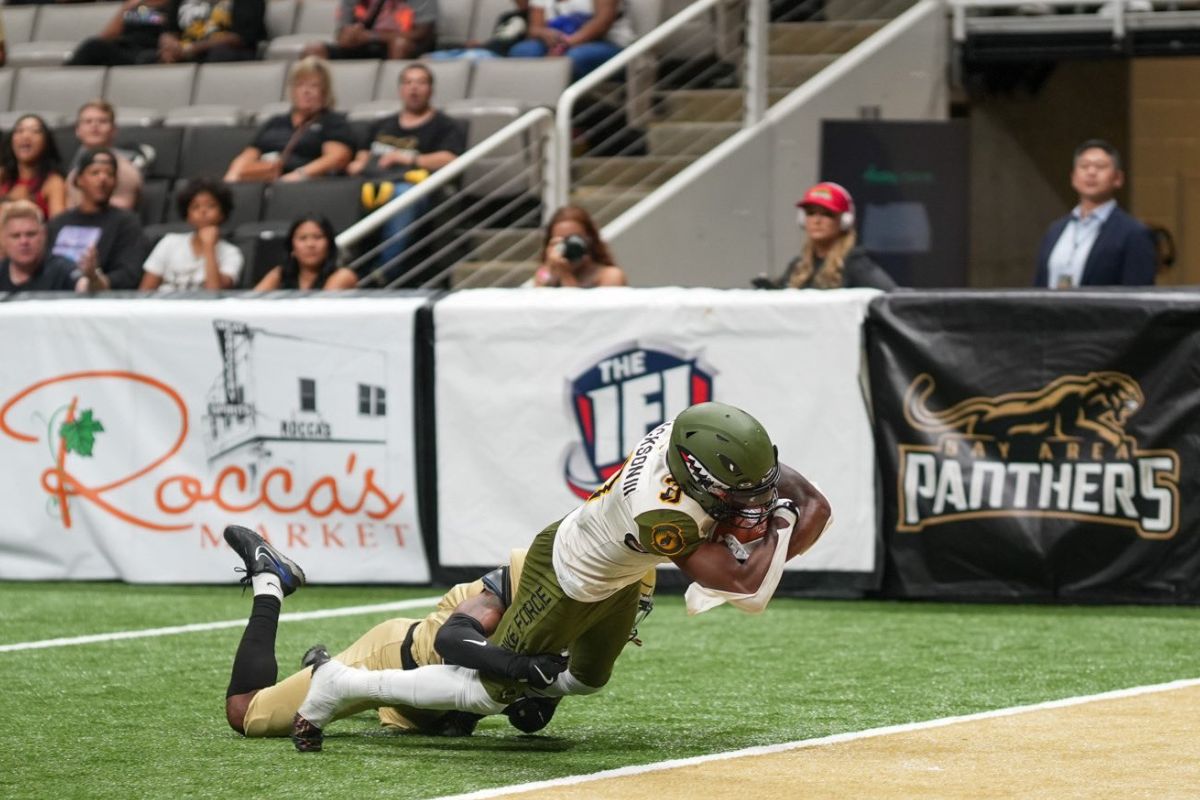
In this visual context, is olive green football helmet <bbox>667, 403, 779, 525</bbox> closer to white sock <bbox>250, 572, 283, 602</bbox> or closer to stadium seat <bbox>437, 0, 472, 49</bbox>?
white sock <bbox>250, 572, 283, 602</bbox>

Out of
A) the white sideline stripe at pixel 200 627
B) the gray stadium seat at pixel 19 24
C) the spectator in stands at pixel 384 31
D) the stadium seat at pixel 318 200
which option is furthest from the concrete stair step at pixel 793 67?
the gray stadium seat at pixel 19 24

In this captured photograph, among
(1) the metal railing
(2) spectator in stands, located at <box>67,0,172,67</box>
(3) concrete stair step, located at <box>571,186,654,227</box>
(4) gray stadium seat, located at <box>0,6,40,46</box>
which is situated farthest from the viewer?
(4) gray stadium seat, located at <box>0,6,40,46</box>

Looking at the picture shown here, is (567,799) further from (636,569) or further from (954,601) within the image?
(954,601)

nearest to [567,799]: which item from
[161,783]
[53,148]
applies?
[161,783]

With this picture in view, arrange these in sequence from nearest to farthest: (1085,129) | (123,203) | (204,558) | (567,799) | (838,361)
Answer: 1. (567,799)
2. (838,361)
3. (204,558)
4. (123,203)
5. (1085,129)

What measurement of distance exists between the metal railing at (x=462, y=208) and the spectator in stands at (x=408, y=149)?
6cm

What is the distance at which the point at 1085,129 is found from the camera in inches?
652

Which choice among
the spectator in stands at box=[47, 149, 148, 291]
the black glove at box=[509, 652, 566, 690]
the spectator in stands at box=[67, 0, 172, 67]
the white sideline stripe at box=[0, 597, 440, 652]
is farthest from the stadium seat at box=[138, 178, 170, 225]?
the black glove at box=[509, 652, 566, 690]

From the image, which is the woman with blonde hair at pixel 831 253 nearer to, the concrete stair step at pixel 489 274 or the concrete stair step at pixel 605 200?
the concrete stair step at pixel 489 274

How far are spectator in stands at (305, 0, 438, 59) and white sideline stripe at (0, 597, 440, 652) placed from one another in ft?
19.8

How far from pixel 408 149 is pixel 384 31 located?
224 centimetres

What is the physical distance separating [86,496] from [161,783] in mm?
4818

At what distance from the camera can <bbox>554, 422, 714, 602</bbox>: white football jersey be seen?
5.36 meters

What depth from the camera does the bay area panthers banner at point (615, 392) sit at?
9.09 meters
